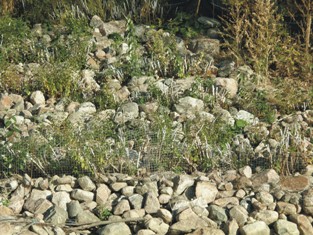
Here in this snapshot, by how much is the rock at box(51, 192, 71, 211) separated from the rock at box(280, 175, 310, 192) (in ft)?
5.36

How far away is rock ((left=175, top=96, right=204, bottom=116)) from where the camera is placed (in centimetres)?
783

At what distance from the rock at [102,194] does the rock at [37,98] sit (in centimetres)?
194

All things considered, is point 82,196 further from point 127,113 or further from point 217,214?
point 127,113

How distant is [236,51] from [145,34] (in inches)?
42.8

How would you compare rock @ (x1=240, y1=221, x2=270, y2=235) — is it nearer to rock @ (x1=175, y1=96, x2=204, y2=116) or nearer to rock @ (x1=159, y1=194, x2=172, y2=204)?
rock @ (x1=159, y1=194, x2=172, y2=204)

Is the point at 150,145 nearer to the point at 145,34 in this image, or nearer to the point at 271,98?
the point at 271,98

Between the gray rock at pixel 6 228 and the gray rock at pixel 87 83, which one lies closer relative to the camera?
the gray rock at pixel 6 228

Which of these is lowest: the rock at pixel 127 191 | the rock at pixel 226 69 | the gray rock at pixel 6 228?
the rock at pixel 127 191

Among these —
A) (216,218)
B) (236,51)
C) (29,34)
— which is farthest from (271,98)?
(29,34)

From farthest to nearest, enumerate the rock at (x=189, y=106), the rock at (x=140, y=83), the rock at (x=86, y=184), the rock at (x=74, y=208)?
the rock at (x=140, y=83), the rock at (x=189, y=106), the rock at (x=86, y=184), the rock at (x=74, y=208)

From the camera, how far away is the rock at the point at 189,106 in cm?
783

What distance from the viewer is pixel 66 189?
6.57m

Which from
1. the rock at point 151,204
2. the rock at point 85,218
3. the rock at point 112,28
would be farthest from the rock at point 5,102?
the rock at point 151,204

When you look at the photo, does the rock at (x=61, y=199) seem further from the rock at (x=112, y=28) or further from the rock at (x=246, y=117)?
the rock at (x=112, y=28)
